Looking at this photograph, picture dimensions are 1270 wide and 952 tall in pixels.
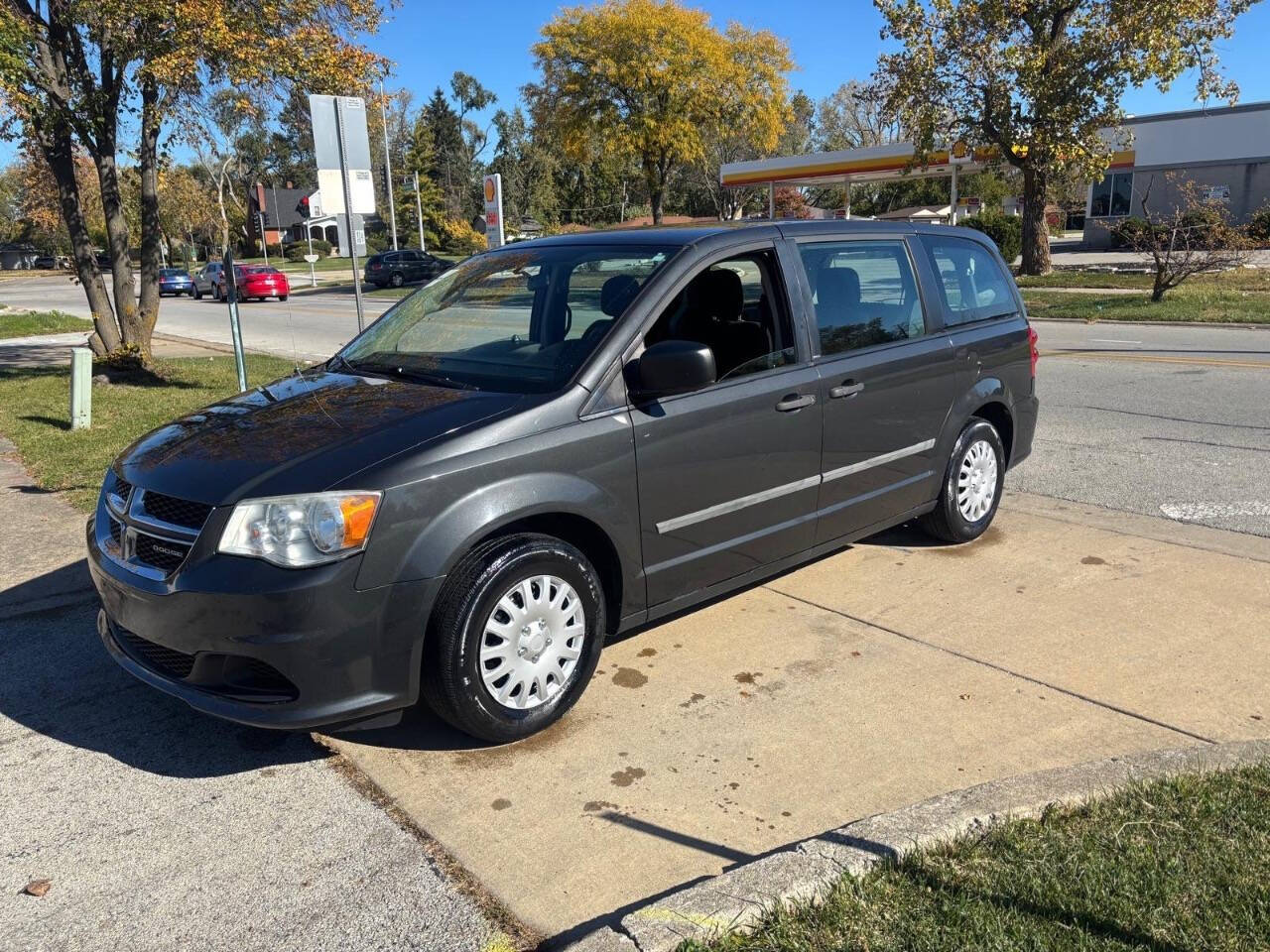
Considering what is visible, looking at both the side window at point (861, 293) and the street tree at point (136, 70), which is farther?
the street tree at point (136, 70)

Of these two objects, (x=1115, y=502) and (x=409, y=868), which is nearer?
(x=409, y=868)

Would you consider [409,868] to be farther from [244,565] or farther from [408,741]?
[244,565]

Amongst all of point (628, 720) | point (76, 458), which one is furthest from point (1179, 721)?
point (76, 458)

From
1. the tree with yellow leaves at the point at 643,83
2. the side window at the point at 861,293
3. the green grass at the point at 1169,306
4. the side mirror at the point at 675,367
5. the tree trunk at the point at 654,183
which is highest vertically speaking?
the tree with yellow leaves at the point at 643,83

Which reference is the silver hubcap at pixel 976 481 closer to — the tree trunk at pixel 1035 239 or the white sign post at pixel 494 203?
the white sign post at pixel 494 203

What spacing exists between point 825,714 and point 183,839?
2256 mm

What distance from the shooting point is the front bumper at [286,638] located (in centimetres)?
321

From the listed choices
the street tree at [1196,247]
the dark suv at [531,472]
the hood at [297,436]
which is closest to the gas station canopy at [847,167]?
the street tree at [1196,247]

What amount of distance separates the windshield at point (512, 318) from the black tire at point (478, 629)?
65 centimetres

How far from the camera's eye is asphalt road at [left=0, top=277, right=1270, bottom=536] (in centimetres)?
684

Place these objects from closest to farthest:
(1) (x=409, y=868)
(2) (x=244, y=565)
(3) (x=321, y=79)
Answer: (1) (x=409, y=868) < (2) (x=244, y=565) < (3) (x=321, y=79)

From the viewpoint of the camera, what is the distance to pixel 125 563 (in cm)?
362

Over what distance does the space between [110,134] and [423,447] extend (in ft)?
35.1

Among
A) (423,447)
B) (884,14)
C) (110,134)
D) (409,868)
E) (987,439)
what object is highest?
(884,14)
